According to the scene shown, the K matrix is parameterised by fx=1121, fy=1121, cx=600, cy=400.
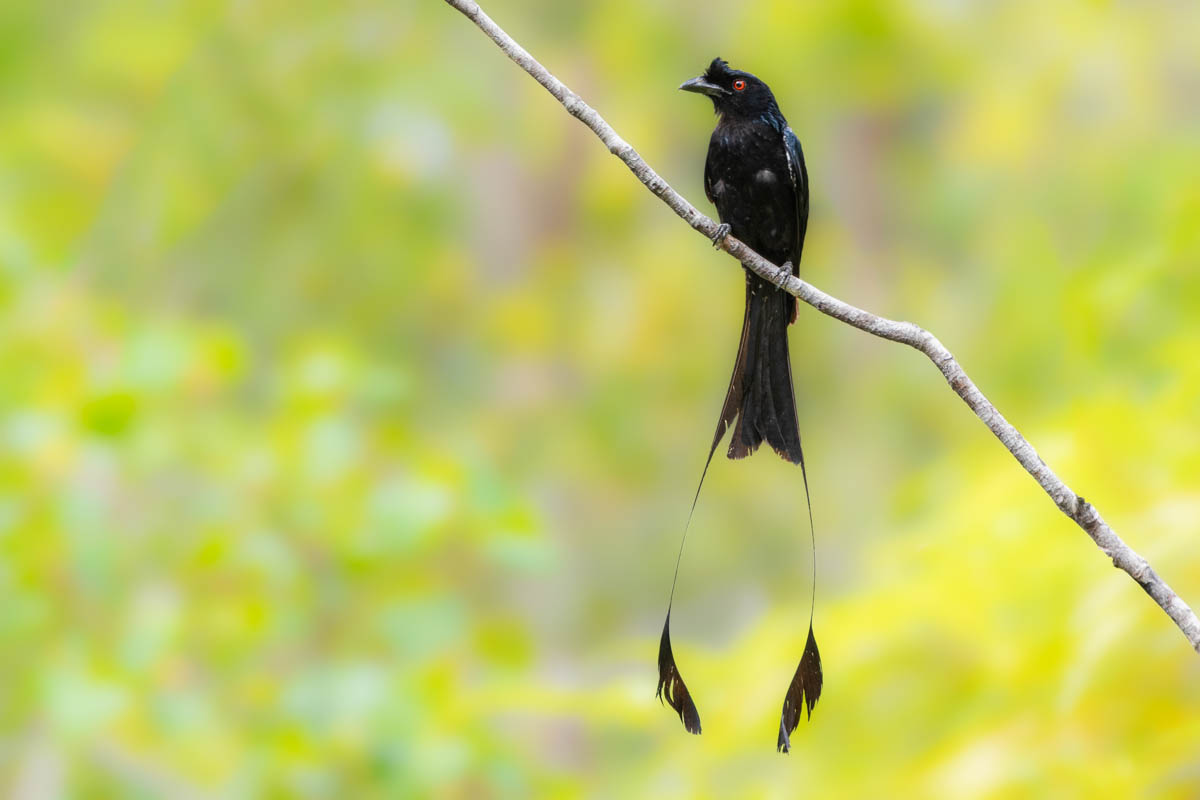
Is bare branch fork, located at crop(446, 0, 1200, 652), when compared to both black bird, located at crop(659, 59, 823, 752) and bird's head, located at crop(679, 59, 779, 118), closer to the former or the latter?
black bird, located at crop(659, 59, 823, 752)

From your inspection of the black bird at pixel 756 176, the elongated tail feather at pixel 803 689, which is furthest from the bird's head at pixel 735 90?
the elongated tail feather at pixel 803 689

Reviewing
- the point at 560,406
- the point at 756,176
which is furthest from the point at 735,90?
the point at 560,406

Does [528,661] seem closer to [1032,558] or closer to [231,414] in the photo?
[231,414]

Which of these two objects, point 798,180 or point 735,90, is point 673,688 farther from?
point 735,90

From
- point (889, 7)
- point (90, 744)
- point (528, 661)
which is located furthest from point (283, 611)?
point (889, 7)

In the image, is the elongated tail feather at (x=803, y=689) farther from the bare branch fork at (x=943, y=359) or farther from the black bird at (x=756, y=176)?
the black bird at (x=756, y=176)

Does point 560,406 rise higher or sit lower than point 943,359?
higher
